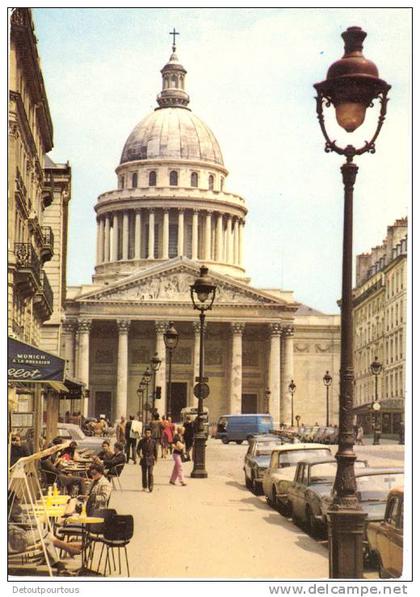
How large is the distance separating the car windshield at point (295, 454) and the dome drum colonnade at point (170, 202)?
11654 centimetres

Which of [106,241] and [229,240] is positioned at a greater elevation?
[229,240]

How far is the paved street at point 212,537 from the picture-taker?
15.9 m

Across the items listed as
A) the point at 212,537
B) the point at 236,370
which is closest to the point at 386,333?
the point at 212,537

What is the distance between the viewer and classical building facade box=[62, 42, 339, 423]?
13262 centimetres

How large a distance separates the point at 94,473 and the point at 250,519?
248 inches

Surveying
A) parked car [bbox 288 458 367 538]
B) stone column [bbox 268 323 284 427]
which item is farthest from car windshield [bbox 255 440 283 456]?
stone column [bbox 268 323 284 427]

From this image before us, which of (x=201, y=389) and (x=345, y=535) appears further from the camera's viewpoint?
(x=201, y=389)

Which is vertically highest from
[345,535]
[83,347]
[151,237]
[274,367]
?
[151,237]

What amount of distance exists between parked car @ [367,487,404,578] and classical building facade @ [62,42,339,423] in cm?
11346

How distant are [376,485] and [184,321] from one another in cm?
11283

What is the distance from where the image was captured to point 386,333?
2857 inches

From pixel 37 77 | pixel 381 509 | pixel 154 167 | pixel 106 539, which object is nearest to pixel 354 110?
pixel 106 539

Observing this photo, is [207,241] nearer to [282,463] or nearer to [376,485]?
[282,463]
